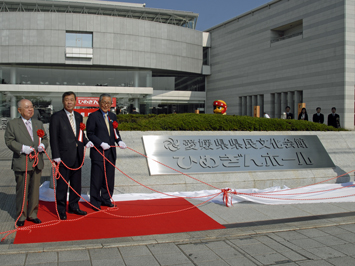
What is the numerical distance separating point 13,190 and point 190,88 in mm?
37708

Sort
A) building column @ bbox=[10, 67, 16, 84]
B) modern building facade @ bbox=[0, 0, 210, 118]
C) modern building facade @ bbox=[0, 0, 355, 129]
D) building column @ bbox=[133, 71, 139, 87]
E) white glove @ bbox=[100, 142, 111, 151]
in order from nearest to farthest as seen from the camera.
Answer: white glove @ bbox=[100, 142, 111, 151]
modern building facade @ bbox=[0, 0, 355, 129]
modern building facade @ bbox=[0, 0, 210, 118]
building column @ bbox=[10, 67, 16, 84]
building column @ bbox=[133, 71, 139, 87]

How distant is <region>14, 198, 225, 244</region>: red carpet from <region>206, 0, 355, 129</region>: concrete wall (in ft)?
79.8

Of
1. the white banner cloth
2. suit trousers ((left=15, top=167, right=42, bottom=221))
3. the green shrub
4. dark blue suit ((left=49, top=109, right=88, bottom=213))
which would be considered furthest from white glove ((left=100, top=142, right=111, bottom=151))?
the green shrub

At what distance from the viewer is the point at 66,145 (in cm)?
531

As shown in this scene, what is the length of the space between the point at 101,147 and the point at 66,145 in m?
0.64

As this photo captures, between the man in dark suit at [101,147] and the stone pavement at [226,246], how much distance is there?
1.40m

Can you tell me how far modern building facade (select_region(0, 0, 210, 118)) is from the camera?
34.9 metres

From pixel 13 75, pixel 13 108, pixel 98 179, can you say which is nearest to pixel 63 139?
pixel 98 179

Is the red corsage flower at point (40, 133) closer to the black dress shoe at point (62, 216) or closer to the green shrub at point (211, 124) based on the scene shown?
the black dress shoe at point (62, 216)

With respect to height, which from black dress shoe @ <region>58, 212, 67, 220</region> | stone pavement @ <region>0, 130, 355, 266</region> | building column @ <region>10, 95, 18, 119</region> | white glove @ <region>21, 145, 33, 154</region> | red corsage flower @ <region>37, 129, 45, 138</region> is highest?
building column @ <region>10, 95, 18, 119</region>

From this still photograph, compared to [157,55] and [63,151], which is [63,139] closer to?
[63,151]

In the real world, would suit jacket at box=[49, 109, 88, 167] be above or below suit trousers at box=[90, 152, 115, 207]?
above

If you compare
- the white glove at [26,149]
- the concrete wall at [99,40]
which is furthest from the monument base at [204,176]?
the concrete wall at [99,40]

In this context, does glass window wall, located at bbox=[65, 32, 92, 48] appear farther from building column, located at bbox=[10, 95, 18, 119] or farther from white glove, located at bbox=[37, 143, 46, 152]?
white glove, located at bbox=[37, 143, 46, 152]
